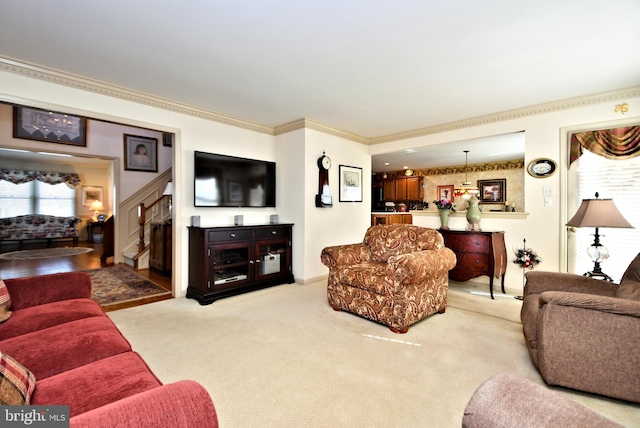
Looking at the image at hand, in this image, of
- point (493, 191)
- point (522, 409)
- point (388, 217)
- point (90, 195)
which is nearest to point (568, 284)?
point (522, 409)

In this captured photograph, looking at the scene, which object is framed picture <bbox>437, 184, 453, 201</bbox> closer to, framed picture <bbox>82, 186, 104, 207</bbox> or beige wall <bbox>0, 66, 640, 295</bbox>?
beige wall <bbox>0, 66, 640, 295</bbox>

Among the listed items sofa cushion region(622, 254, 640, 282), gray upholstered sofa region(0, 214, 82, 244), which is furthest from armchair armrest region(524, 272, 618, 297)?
gray upholstered sofa region(0, 214, 82, 244)

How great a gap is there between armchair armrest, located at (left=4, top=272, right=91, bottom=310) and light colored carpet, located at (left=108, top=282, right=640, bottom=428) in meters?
0.63

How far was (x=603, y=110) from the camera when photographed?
332 centimetres

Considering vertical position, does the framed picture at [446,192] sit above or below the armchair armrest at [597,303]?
above

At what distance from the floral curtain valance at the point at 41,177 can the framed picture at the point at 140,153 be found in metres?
4.98

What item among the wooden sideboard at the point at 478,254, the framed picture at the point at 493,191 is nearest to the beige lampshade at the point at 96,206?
the wooden sideboard at the point at 478,254

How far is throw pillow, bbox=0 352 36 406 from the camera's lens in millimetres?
839

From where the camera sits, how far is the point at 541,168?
368 cm

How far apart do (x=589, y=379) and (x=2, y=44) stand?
15.7 ft

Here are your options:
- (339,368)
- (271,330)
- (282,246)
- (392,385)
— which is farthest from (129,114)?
(392,385)

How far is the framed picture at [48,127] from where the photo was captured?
5562mm

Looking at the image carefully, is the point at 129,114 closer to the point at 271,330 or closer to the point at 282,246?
the point at 282,246

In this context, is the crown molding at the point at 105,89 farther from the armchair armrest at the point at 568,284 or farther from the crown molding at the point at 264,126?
the armchair armrest at the point at 568,284
